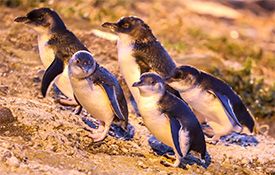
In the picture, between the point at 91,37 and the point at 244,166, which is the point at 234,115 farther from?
the point at 91,37

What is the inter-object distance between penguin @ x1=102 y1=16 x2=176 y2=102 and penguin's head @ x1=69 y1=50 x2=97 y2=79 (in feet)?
3.22

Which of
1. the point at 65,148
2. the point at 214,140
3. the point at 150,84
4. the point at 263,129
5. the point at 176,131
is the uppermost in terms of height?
the point at 150,84

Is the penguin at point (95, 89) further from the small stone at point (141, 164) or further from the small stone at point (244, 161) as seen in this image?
the small stone at point (244, 161)

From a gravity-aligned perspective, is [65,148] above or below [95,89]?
below

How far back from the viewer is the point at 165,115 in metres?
5.75

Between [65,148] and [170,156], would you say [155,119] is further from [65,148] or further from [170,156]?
[65,148]

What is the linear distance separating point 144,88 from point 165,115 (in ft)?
0.98

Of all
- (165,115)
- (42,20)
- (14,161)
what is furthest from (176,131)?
(42,20)

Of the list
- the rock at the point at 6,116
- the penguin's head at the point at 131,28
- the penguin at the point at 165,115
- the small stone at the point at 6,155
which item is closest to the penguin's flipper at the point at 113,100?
the penguin at the point at 165,115

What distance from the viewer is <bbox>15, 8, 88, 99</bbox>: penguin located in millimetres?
6453

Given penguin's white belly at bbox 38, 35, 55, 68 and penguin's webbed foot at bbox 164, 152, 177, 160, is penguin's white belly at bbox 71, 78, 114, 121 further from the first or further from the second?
penguin's white belly at bbox 38, 35, 55, 68

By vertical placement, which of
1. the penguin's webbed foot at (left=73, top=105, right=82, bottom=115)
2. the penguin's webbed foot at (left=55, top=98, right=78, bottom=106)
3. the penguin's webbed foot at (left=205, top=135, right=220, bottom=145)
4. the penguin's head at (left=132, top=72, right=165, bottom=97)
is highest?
the penguin's head at (left=132, top=72, right=165, bottom=97)

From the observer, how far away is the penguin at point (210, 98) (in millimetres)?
6543

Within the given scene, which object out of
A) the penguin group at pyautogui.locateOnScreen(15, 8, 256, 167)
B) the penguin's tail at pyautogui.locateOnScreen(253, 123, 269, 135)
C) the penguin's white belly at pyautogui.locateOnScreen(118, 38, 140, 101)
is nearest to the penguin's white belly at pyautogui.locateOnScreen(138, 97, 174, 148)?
the penguin group at pyautogui.locateOnScreen(15, 8, 256, 167)
